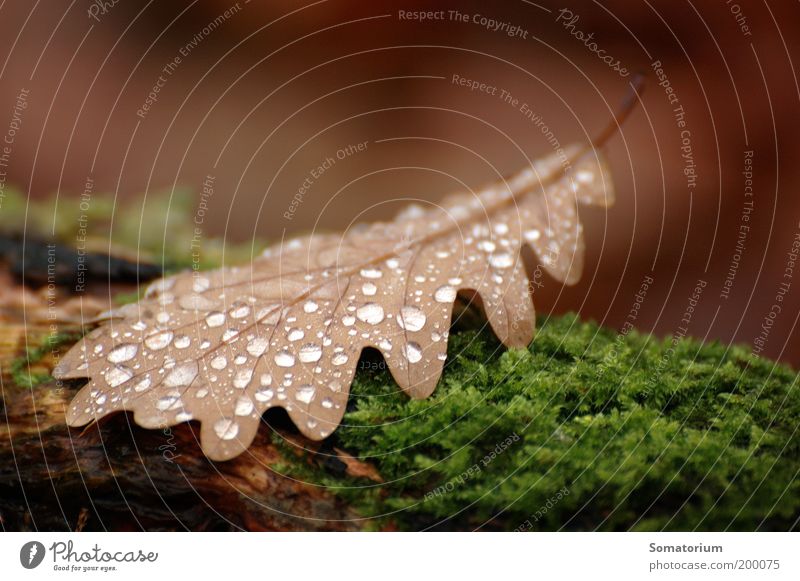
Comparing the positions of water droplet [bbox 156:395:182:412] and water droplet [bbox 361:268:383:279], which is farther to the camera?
water droplet [bbox 361:268:383:279]

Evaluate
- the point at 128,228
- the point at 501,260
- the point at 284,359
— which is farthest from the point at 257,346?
the point at 128,228

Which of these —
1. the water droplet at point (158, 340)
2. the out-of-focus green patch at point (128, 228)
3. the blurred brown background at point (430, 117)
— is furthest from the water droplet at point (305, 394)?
the blurred brown background at point (430, 117)

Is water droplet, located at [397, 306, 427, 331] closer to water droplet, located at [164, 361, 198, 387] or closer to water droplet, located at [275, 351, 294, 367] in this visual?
water droplet, located at [275, 351, 294, 367]

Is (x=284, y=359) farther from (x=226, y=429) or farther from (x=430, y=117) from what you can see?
(x=430, y=117)
